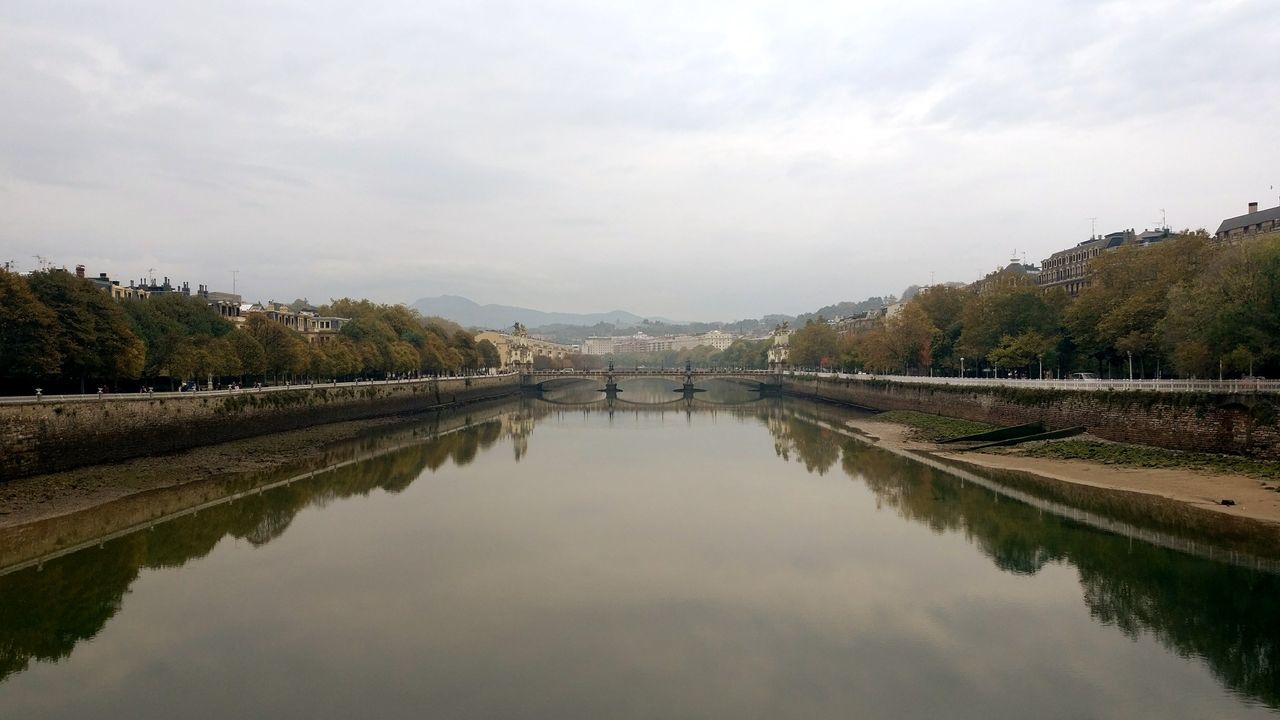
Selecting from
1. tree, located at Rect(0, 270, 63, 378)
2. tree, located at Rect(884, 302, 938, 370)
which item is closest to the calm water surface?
tree, located at Rect(0, 270, 63, 378)

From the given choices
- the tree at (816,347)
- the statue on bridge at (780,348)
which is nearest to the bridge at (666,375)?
the tree at (816,347)

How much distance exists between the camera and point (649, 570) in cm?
2225

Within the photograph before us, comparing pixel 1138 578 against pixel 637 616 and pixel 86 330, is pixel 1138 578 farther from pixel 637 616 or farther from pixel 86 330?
pixel 86 330

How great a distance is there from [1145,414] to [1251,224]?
1705 inches

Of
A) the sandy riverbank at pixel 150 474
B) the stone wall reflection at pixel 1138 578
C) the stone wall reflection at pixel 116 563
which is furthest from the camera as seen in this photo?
the sandy riverbank at pixel 150 474

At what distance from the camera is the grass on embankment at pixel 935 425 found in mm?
51903

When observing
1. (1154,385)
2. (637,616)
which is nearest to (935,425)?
(1154,385)

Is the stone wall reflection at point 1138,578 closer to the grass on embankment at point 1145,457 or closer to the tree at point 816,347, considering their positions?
the grass on embankment at point 1145,457

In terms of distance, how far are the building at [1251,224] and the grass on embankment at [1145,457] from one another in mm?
34521

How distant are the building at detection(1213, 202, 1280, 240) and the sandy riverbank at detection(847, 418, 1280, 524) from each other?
3743 centimetres

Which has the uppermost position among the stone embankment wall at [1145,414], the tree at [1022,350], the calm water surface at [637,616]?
the tree at [1022,350]

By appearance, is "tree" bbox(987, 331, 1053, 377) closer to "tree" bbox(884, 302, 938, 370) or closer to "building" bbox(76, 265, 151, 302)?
"tree" bbox(884, 302, 938, 370)

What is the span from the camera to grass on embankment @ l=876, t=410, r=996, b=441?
5190 centimetres

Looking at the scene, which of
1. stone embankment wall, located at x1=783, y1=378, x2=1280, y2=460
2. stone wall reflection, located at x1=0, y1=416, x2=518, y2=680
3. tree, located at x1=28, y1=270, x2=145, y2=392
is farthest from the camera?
tree, located at x1=28, y1=270, x2=145, y2=392
